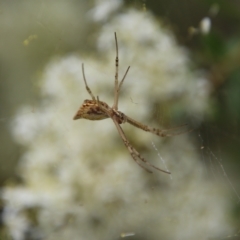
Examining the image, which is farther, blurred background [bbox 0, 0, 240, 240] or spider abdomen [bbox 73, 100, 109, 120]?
blurred background [bbox 0, 0, 240, 240]

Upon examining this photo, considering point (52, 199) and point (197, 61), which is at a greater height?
point (197, 61)

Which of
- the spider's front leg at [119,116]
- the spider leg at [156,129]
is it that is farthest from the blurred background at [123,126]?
the spider's front leg at [119,116]

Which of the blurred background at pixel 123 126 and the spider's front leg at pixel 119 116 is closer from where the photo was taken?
the spider's front leg at pixel 119 116

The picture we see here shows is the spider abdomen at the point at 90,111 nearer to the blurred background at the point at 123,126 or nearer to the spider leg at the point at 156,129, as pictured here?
the spider leg at the point at 156,129

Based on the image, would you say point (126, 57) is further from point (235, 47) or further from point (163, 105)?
point (235, 47)

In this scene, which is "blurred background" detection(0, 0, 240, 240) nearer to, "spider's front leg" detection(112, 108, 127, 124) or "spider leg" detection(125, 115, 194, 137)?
"spider leg" detection(125, 115, 194, 137)

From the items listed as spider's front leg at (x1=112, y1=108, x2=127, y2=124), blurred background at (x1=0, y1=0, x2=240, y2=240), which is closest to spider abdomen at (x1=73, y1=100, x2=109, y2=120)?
spider's front leg at (x1=112, y1=108, x2=127, y2=124)

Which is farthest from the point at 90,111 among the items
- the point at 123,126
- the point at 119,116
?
the point at 123,126

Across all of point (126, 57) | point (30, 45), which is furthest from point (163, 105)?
point (30, 45)
